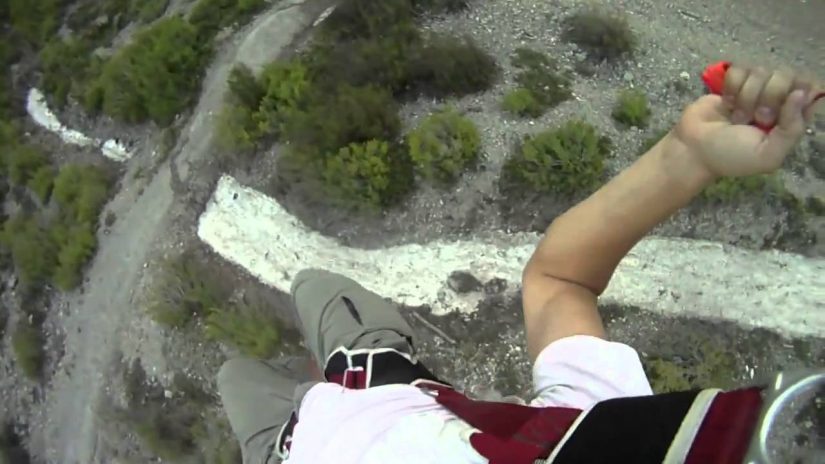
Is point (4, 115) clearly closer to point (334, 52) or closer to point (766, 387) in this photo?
point (334, 52)

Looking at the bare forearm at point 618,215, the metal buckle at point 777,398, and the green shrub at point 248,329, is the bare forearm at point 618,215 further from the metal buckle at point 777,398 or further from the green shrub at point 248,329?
the green shrub at point 248,329

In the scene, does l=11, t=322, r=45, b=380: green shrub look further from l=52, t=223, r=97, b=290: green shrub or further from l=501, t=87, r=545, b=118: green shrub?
l=501, t=87, r=545, b=118: green shrub

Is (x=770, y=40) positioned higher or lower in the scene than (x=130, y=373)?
higher

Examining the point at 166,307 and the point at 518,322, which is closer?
the point at 518,322

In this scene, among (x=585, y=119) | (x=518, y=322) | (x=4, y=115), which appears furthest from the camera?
(x=4, y=115)

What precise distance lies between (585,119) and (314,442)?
2.27 meters

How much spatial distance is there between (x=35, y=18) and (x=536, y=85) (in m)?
3.92

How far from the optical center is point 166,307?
3670mm

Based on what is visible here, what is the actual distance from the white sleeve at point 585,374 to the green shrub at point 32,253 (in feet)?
12.6

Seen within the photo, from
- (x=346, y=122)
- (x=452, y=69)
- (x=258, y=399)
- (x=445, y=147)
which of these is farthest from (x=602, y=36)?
(x=258, y=399)

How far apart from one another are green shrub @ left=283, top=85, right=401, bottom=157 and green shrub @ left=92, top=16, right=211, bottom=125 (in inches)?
38.6

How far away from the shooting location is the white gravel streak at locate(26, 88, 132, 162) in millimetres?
4371

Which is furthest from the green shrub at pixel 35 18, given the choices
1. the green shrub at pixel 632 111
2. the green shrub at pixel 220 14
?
the green shrub at pixel 632 111

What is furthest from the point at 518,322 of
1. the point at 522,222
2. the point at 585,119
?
the point at 585,119
